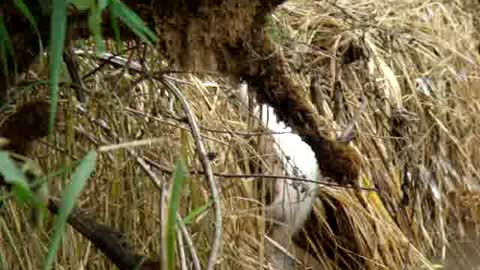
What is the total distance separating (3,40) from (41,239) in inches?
16.5

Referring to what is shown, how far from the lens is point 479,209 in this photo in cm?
257

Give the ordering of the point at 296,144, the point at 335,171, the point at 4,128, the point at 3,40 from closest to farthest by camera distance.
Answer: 1. the point at 3,40
2. the point at 4,128
3. the point at 335,171
4. the point at 296,144

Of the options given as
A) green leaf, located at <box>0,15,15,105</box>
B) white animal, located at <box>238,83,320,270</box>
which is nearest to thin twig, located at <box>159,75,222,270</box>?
green leaf, located at <box>0,15,15,105</box>

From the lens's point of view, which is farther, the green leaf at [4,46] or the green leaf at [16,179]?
the green leaf at [4,46]

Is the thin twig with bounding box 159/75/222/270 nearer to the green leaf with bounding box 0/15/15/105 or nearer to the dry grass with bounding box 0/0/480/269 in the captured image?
the dry grass with bounding box 0/0/480/269

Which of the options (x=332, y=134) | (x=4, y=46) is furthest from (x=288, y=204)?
(x=4, y=46)

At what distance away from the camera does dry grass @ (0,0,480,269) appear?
3.97 feet

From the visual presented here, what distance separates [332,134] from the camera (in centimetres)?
126

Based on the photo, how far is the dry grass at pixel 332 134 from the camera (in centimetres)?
121

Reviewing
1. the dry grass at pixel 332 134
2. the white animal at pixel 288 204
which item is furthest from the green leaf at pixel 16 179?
the white animal at pixel 288 204

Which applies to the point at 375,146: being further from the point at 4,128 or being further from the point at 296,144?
the point at 4,128

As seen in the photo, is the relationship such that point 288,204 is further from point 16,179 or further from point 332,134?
point 16,179

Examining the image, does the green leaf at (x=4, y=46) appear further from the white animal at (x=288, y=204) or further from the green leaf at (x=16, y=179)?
the white animal at (x=288, y=204)

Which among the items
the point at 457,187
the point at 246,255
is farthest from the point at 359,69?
the point at 246,255
